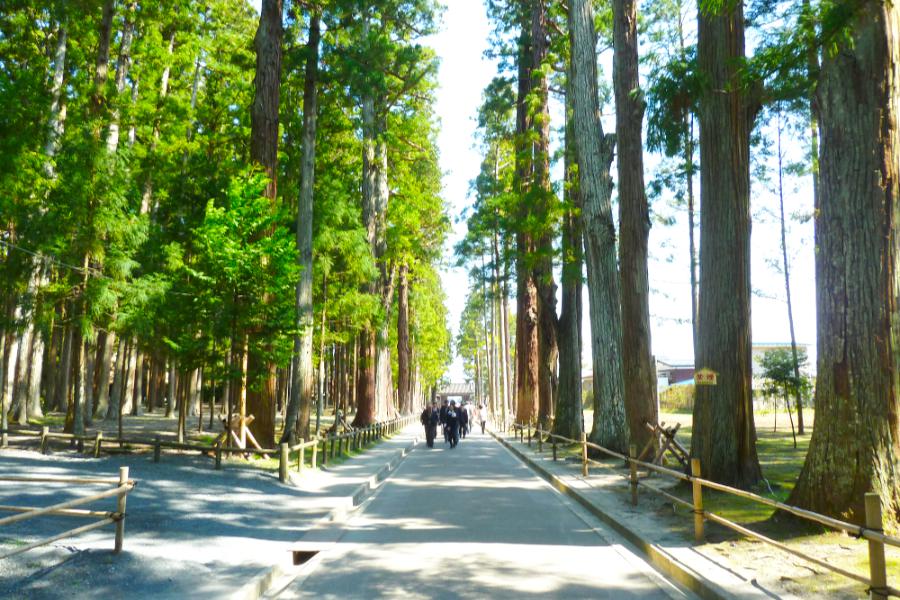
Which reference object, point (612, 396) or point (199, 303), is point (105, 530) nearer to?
point (199, 303)

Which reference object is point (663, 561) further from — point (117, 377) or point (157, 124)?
point (157, 124)

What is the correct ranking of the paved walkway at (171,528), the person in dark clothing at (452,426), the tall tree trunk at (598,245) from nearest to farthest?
1. the paved walkway at (171,528)
2. the tall tree trunk at (598,245)
3. the person in dark clothing at (452,426)

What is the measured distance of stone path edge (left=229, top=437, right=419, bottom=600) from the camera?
628 cm

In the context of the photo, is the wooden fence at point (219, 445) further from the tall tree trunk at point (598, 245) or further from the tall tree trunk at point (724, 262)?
the tall tree trunk at point (724, 262)

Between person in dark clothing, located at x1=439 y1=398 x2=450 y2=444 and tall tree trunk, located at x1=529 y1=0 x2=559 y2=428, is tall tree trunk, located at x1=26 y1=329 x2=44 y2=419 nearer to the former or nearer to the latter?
person in dark clothing, located at x1=439 y1=398 x2=450 y2=444

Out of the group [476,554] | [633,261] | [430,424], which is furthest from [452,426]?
[476,554]

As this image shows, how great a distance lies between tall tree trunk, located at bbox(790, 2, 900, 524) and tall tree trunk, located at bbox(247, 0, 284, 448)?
46.0 feet

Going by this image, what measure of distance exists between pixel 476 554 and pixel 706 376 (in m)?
4.82

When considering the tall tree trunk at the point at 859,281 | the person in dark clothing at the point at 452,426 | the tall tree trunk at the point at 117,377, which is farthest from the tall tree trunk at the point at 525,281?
the tall tree trunk at the point at 117,377

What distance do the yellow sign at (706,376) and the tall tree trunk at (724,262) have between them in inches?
6.2

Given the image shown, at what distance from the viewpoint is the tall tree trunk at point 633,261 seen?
15367 mm

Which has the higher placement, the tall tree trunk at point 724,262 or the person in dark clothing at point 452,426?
the tall tree trunk at point 724,262

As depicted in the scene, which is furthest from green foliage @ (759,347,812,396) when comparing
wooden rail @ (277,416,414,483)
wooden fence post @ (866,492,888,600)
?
wooden fence post @ (866,492,888,600)

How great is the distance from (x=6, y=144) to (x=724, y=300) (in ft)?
57.6
